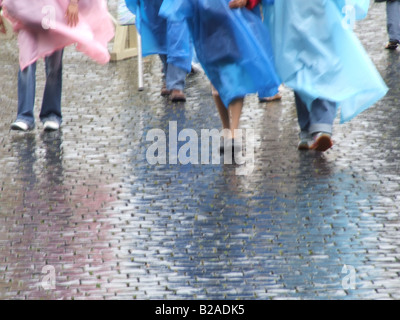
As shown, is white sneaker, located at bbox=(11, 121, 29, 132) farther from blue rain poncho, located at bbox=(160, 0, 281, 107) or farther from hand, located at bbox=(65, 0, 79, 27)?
blue rain poncho, located at bbox=(160, 0, 281, 107)

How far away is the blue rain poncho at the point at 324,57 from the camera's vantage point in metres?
7.28

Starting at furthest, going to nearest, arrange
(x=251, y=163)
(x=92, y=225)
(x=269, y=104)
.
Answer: (x=269, y=104) < (x=251, y=163) < (x=92, y=225)

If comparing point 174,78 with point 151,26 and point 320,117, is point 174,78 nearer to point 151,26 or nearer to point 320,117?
point 151,26

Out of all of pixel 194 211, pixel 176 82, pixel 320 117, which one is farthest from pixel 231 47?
pixel 176 82

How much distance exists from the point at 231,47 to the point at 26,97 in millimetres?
2060

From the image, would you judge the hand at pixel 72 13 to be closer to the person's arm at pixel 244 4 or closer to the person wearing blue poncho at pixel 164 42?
the person wearing blue poncho at pixel 164 42

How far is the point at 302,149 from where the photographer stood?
7.58 meters

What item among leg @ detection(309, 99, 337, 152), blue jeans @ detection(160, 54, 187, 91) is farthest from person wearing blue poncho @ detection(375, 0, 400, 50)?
leg @ detection(309, 99, 337, 152)

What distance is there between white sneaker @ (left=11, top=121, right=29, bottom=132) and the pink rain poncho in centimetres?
48

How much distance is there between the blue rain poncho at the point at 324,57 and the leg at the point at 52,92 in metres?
2.12

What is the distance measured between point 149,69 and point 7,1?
313 cm

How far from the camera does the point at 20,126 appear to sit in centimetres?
827

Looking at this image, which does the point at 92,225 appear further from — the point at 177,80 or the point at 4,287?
the point at 177,80
